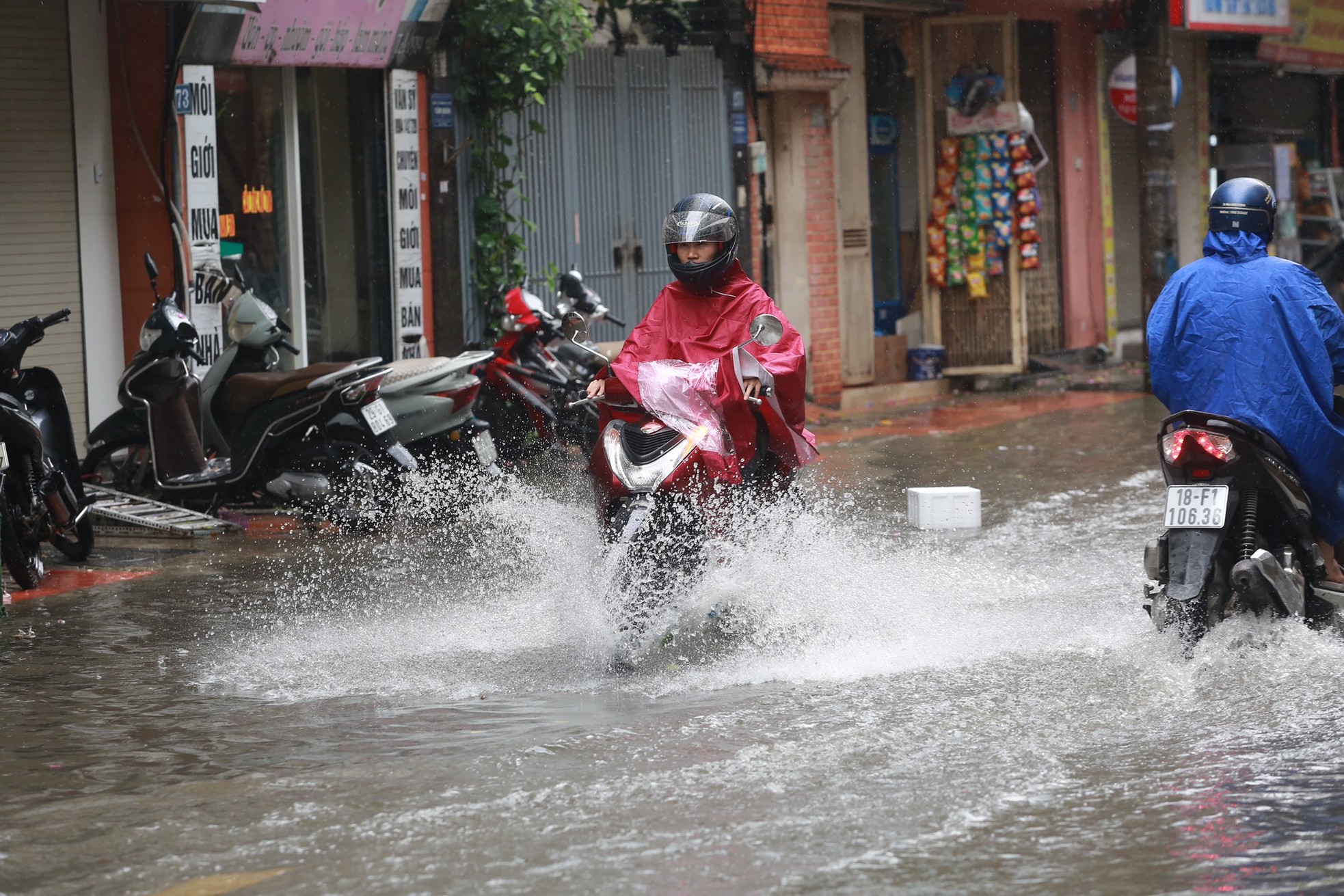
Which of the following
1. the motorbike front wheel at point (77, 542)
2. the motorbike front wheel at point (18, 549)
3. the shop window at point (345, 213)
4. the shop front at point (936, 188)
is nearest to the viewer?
the motorbike front wheel at point (18, 549)

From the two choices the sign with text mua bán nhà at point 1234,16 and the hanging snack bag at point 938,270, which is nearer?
the sign with text mua bán nhà at point 1234,16

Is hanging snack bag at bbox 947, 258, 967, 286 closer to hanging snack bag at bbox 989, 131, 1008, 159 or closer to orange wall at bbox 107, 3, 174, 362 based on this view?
hanging snack bag at bbox 989, 131, 1008, 159

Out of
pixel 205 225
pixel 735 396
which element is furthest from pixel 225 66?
pixel 735 396

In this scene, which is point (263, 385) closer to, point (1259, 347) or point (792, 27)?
point (1259, 347)

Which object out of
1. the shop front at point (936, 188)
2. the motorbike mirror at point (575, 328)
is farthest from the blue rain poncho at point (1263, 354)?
the shop front at point (936, 188)

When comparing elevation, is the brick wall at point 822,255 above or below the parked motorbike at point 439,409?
above

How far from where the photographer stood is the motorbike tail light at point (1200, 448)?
20.4ft

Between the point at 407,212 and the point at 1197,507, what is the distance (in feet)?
27.1

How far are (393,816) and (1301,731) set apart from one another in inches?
109

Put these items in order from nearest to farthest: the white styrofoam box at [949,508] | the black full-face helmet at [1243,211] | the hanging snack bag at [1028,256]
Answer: the black full-face helmet at [1243,211] < the white styrofoam box at [949,508] < the hanging snack bag at [1028,256]

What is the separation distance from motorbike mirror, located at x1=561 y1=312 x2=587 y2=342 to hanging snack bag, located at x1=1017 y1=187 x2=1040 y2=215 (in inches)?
420

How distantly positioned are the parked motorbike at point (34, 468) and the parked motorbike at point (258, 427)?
3.30 ft

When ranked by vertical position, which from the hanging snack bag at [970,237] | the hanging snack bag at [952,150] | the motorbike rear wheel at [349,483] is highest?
the hanging snack bag at [952,150]

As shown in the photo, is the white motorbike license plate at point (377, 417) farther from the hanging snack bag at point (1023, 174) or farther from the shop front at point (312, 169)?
the hanging snack bag at point (1023, 174)
